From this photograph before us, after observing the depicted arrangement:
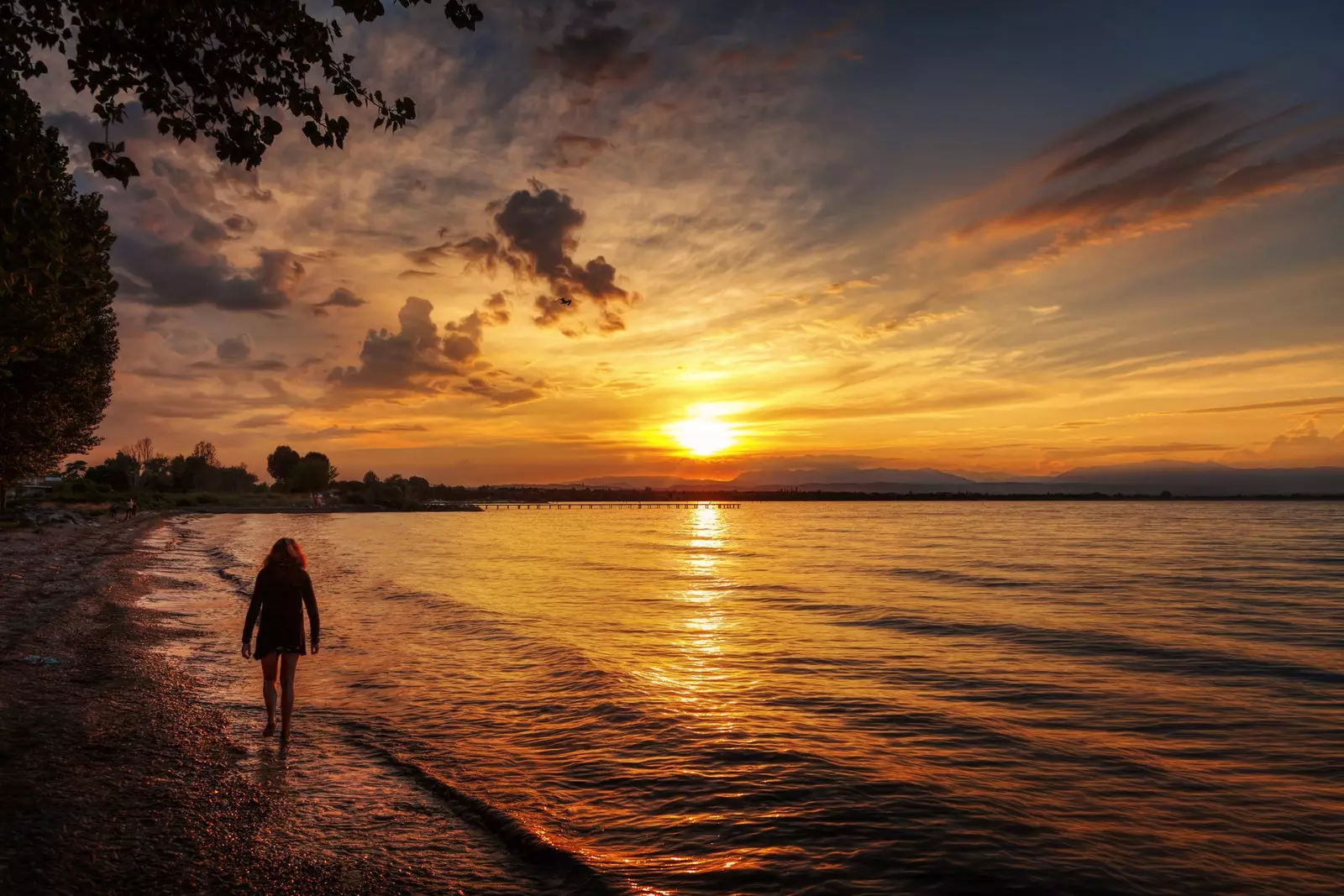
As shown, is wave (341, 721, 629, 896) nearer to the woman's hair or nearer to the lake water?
the lake water

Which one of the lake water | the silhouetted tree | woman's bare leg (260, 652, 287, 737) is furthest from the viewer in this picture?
the silhouetted tree

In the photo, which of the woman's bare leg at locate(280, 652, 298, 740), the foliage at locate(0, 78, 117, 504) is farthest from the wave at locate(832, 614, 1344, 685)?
the foliage at locate(0, 78, 117, 504)

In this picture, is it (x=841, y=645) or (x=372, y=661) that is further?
(x=841, y=645)

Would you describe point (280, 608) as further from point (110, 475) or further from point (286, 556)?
point (110, 475)

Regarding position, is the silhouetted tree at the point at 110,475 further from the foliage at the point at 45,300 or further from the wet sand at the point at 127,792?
the wet sand at the point at 127,792

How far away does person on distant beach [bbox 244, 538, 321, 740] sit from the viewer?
1176cm

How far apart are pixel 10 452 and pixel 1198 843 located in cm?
5676

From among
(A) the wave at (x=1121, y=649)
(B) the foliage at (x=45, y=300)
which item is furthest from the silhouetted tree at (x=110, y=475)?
(A) the wave at (x=1121, y=649)

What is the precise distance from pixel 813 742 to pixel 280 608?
9230mm

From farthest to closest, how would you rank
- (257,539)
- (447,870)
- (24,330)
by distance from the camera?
(257,539) < (24,330) < (447,870)

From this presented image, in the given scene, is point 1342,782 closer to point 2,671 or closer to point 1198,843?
point 1198,843

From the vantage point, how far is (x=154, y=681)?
→ 15438 millimetres

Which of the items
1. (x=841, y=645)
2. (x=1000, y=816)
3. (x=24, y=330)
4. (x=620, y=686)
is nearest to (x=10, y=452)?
(x=24, y=330)

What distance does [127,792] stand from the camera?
938cm
